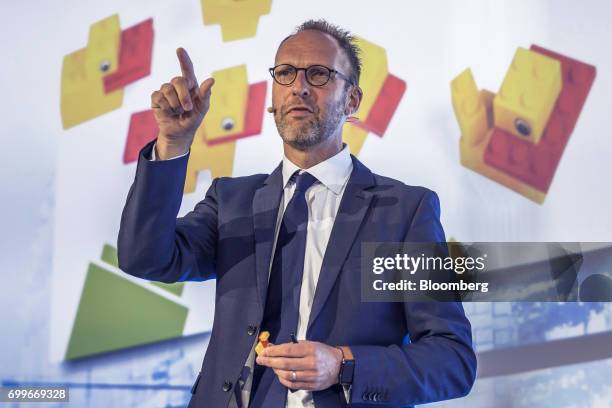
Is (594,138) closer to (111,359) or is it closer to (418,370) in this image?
(418,370)

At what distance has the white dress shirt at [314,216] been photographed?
62.3 inches

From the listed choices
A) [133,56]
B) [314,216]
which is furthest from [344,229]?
[133,56]

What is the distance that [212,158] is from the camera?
2.61 m

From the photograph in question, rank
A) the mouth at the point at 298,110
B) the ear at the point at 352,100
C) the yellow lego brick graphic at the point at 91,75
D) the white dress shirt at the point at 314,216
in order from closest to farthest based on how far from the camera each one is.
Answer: the white dress shirt at the point at 314,216 → the mouth at the point at 298,110 → the ear at the point at 352,100 → the yellow lego brick graphic at the point at 91,75

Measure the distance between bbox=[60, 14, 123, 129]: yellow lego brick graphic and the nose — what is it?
42.4 inches

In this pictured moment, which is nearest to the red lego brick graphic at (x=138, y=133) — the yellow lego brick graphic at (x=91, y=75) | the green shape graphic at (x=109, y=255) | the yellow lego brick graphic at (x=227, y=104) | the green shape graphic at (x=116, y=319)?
the yellow lego brick graphic at (x=91, y=75)

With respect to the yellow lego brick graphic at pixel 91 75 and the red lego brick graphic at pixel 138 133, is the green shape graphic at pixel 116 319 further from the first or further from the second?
the yellow lego brick graphic at pixel 91 75

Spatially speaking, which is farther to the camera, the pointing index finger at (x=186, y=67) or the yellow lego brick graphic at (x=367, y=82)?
the yellow lego brick graphic at (x=367, y=82)

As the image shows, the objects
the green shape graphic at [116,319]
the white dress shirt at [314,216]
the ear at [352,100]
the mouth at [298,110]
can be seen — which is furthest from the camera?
the green shape graphic at [116,319]

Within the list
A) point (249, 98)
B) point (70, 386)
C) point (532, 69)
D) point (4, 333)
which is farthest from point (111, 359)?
point (532, 69)

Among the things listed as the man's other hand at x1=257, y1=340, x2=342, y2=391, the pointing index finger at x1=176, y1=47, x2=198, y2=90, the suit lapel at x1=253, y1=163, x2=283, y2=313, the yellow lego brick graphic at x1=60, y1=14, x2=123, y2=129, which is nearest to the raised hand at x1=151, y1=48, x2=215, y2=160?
the pointing index finger at x1=176, y1=47, x2=198, y2=90

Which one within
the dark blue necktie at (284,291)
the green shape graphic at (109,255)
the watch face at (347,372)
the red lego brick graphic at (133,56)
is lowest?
the watch face at (347,372)

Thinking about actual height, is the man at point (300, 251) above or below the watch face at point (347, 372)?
above

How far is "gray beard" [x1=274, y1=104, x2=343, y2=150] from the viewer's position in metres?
1.78
